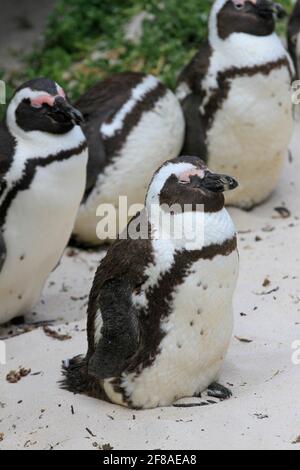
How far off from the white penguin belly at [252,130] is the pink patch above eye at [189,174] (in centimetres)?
213

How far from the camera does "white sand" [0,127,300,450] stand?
11.5 ft

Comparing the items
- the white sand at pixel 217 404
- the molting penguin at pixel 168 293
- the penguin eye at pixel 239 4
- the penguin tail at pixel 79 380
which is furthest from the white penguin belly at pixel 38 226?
the penguin eye at pixel 239 4

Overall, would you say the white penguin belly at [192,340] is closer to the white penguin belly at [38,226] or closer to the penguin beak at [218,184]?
the penguin beak at [218,184]

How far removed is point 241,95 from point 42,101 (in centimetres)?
131

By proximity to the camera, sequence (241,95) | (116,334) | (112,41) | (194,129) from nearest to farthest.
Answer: (116,334), (241,95), (194,129), (112,41)

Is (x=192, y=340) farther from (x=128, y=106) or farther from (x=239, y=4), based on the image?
(x=239, y=4)

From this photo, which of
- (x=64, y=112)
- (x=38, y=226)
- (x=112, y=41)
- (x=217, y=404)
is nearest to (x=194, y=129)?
(x=64, y=112)

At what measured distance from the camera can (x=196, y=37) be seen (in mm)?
7672

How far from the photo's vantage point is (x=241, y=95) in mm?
A: 5832

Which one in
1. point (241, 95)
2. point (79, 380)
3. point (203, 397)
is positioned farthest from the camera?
point (241, 95)

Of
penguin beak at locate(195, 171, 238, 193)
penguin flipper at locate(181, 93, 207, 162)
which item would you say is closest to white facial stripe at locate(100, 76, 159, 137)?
penguin flipper at locate(181, 93, 207, 162)

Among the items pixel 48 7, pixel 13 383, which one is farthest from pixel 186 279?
pixel 48 7

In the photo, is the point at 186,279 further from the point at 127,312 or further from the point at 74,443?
the point at 74,443

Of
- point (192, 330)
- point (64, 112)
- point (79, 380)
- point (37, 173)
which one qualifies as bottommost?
point (79, 380)
